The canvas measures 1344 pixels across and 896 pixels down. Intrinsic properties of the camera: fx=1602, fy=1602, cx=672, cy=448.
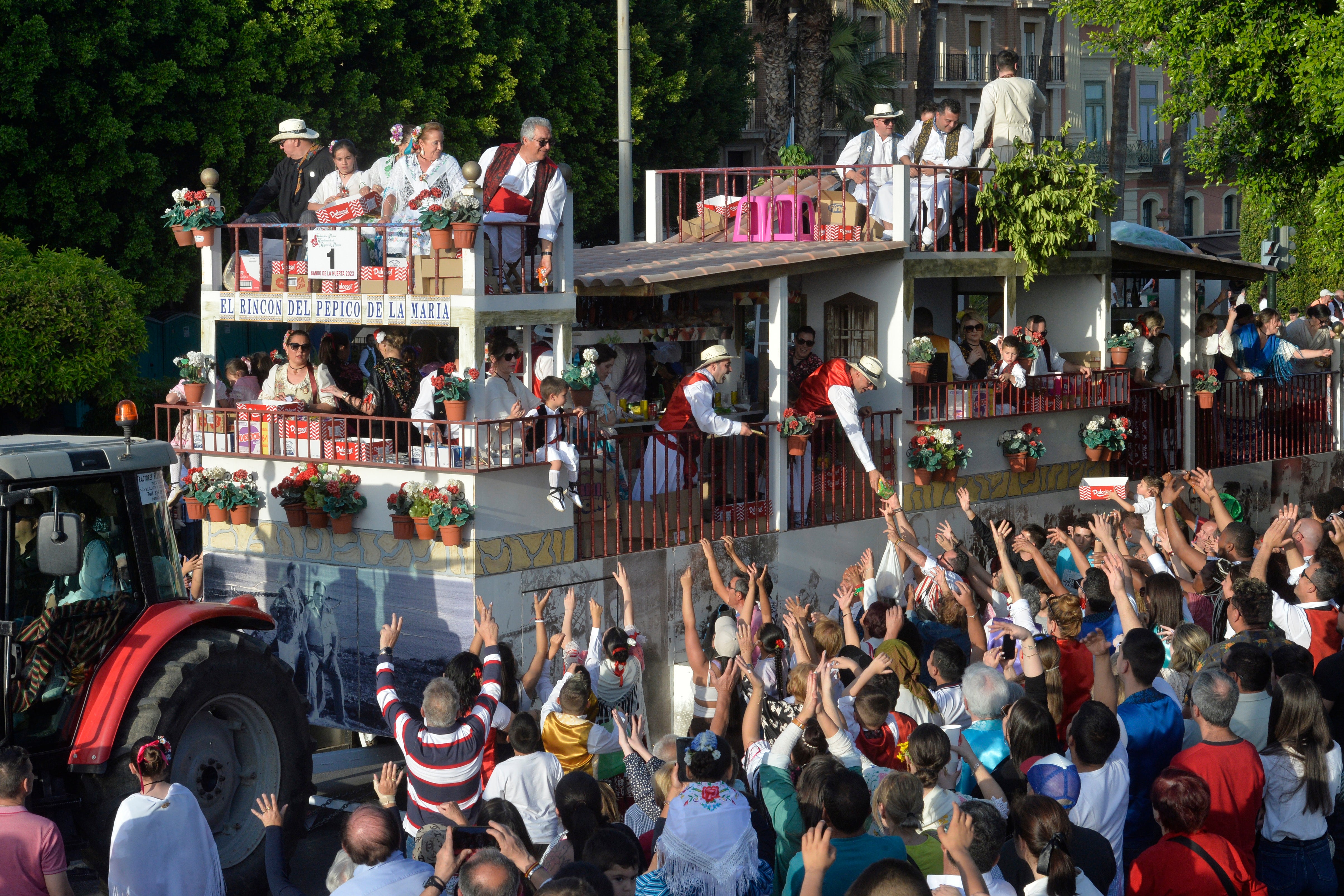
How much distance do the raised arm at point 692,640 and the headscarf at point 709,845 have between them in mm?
3352

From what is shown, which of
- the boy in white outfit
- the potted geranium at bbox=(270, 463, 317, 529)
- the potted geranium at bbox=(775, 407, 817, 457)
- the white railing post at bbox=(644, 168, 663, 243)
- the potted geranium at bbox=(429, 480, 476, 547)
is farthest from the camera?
the white railing post at bbox=(644, 168, 663, 243)

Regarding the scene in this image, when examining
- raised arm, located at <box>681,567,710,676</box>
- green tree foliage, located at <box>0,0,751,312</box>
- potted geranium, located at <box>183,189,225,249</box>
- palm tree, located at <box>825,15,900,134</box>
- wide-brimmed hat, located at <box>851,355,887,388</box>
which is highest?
palm tree, located at <box>825,15,900,134</box>

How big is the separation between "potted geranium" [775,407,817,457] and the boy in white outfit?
230 centimetres

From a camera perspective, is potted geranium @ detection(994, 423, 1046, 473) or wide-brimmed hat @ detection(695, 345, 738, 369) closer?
wide-brimmed hat @ detection(695, 345, 738, 369)

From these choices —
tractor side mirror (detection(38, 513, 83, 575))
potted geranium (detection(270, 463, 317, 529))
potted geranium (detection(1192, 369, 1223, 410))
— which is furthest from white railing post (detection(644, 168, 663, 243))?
tractor side mirror (detection(38, 513, 83, 575))

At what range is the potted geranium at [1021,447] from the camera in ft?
50.5

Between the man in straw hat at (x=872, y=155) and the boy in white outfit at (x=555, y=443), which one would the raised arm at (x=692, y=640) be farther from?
the man in straw hat at (x=872, y=155)

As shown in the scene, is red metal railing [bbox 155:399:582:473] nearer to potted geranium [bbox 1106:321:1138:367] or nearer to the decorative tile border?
the decorative tile border

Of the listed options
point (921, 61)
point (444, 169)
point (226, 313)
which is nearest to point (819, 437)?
point (444, 169)

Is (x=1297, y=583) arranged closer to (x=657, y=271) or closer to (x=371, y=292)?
(x=657, y=271)

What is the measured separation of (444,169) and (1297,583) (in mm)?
6954

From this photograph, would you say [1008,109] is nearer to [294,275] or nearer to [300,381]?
[294,275]

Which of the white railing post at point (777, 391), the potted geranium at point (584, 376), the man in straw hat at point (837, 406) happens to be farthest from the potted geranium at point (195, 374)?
the man in straw hat at point (837, 406)

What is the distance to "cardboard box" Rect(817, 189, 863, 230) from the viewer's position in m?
14.9
